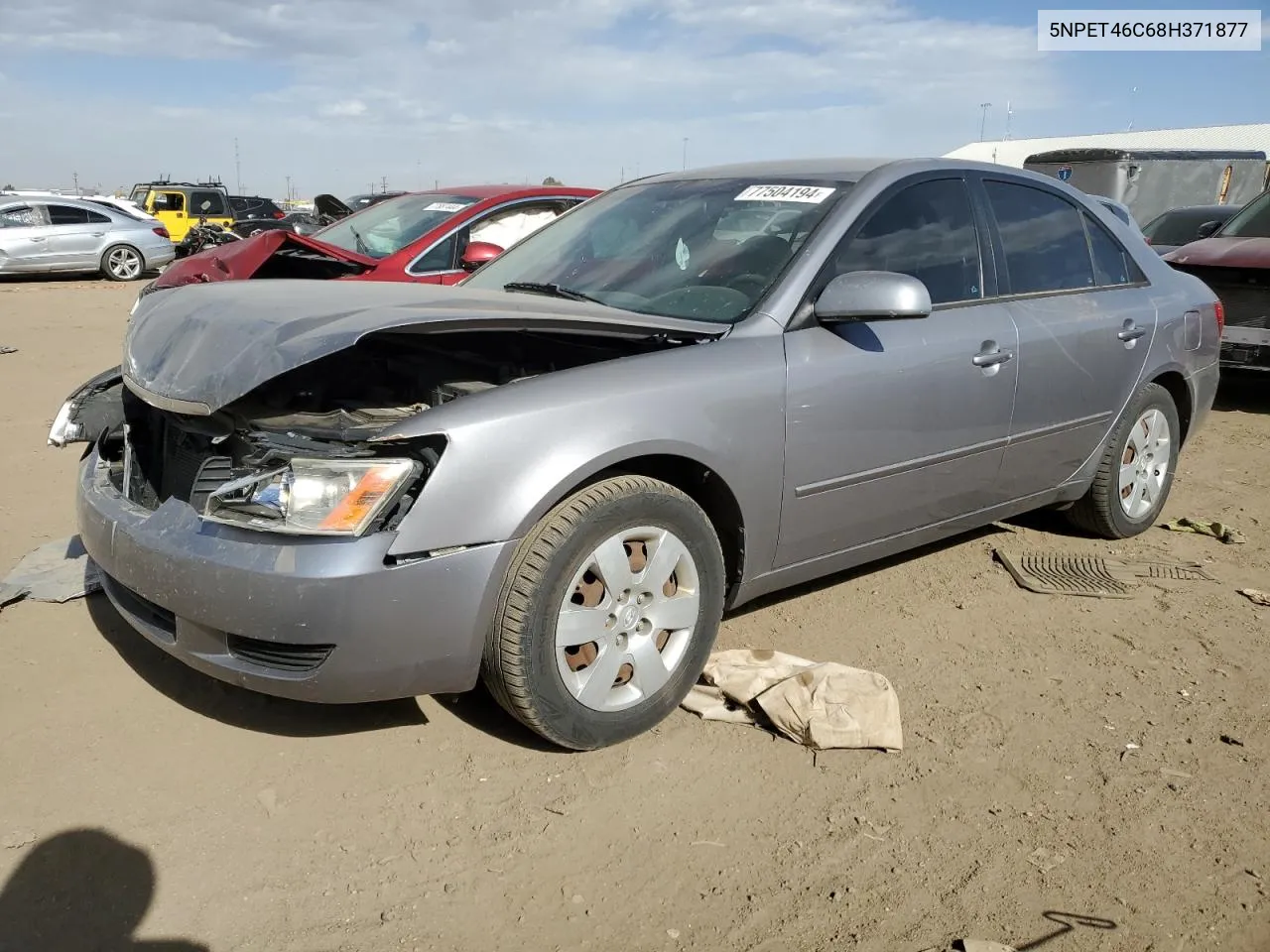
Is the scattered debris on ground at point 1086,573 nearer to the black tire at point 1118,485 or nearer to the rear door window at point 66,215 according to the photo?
the black tire at point 1118,485

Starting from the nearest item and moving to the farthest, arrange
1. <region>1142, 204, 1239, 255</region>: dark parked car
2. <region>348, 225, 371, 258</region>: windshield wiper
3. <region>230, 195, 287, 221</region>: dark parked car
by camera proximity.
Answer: <region>348, 225, 371, 258</region>: windshield wiper, <region>1142, 204, 1239, 255</region>: dark parked car, <region>230, 195, 287, 221</region>: dark parked car

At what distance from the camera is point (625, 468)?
2.85m

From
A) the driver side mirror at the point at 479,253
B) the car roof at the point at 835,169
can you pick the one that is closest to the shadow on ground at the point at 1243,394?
the car roof at the point at 835,169

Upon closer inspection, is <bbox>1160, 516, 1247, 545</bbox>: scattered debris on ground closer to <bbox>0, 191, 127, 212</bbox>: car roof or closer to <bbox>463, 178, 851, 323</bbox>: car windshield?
<bbox>463, 178, 851, 323</bbox>: car windshield

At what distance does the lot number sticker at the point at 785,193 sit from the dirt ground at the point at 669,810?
149 centimetres

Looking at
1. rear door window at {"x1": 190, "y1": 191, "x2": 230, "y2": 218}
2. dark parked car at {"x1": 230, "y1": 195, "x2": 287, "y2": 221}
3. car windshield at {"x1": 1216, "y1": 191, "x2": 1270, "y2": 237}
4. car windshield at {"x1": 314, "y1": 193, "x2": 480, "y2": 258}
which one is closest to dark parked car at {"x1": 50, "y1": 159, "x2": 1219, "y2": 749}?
car windshield at {"x1": 314, "y1": 193, "x2": 480, "y2": 258}

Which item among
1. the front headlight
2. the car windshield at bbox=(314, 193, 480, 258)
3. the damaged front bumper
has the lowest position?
the damaged front bumper

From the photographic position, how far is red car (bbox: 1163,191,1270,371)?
7.31 metres

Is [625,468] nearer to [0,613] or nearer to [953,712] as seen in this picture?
[953,712]

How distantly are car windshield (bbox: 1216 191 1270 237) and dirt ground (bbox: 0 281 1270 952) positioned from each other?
18.9 ft

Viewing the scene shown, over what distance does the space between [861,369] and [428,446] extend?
4.77 feet

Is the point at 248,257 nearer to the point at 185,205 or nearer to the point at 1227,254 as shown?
the point at 1227,254

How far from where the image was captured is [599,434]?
2660mm

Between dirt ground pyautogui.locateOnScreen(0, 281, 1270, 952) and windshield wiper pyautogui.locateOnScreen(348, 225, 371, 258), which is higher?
windshield wiper pyautogui.locateOnScreen(348, 225, 371, 258)
